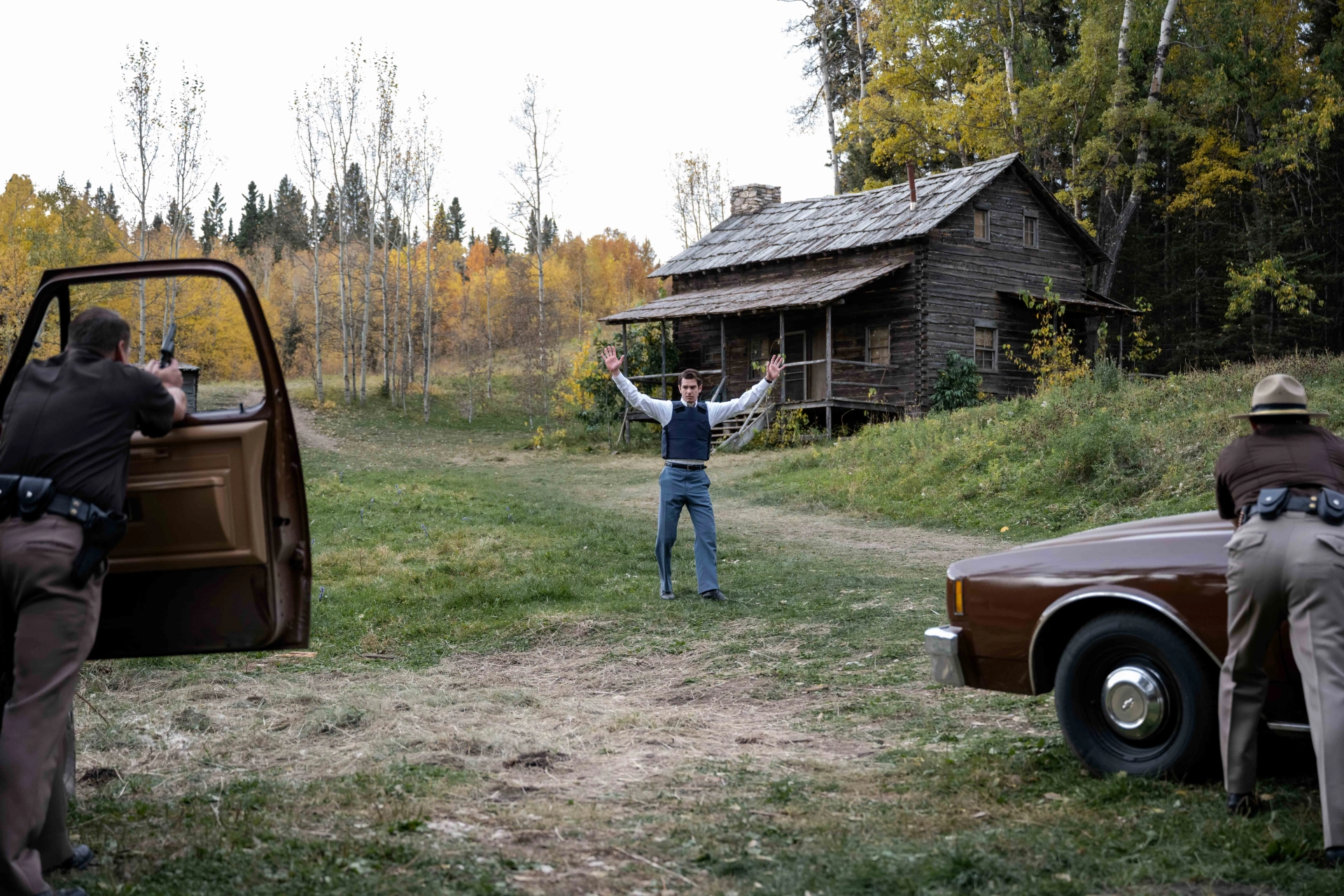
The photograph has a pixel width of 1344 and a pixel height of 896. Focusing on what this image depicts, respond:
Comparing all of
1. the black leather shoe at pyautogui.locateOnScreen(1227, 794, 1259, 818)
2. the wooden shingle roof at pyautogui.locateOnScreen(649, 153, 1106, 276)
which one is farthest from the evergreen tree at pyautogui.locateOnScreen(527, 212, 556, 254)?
the black leather shoe at pyautogui.locateOnScreen(1227, 794, 1259, 818)

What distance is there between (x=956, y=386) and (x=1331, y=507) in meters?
25.7

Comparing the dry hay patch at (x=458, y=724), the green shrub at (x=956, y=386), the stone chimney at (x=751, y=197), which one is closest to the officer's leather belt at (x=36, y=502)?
the dry hay patch at (x=458, y=724)

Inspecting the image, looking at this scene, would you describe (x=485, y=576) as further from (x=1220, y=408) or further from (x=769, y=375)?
(x=1220, y=408)

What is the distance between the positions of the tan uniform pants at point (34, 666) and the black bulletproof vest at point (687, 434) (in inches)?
272

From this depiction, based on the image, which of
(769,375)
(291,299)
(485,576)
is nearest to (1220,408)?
(769,375)

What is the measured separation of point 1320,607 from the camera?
4.12m

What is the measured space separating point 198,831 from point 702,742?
2.60 metres

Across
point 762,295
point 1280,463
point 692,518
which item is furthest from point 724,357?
point 1280,463

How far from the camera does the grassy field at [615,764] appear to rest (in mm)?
3975

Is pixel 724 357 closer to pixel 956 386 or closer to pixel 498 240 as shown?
pixel 956 386

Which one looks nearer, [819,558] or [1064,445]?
[819,558]

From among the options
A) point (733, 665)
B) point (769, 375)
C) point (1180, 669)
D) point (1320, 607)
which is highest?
point (769, 375)

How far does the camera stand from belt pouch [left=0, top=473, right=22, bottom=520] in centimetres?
379

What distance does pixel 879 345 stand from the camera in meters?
30.9
